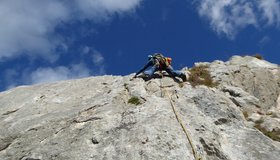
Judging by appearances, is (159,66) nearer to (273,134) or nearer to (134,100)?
(134,100)

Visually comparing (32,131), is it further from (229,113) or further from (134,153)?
(229,113)

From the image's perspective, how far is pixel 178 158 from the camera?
1759 cm

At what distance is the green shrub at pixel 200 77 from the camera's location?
2723cm

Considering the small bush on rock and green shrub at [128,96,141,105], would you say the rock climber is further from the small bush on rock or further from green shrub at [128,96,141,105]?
the small bush on rock

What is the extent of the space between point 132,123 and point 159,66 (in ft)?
27.4

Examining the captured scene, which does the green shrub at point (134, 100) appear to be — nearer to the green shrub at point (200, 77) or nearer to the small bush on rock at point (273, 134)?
the green shrub at point (200, 77)

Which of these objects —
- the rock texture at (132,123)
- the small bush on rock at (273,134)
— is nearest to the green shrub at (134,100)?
the rock texture at (132,123)

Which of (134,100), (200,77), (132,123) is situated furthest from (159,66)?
(132,123)

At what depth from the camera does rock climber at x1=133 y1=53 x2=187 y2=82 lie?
26.9m

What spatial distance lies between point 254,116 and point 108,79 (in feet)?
29.9

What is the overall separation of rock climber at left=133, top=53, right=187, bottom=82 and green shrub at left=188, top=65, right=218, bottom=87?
2.74 ft

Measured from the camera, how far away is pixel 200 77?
28969 millimetres

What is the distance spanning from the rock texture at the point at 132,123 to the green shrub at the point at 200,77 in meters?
1.12

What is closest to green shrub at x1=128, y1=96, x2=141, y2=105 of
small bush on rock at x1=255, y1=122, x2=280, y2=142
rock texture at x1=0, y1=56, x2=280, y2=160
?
rock texture at x1=0, y1=56, x2=280, y2=160
